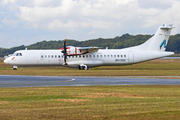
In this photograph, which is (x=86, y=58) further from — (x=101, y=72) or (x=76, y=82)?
(x=76, y=82)

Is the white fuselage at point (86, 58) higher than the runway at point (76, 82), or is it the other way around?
the white fuselage at point (86, 58)

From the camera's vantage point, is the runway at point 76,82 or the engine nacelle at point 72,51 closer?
the runway at point 76,82

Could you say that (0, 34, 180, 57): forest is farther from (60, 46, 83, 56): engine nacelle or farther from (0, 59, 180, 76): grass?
(60, 46, 83, 56): engine nacelle

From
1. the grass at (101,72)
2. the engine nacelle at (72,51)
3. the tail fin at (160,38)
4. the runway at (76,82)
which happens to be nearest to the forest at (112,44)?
the tail fin at (160,38)


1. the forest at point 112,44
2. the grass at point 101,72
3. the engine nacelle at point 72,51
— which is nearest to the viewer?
the grass at point 101,72

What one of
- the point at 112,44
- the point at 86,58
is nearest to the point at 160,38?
the point at 86,58

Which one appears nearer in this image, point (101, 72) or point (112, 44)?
point (101, 72)

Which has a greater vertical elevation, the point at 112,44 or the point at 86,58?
the point at 112,44

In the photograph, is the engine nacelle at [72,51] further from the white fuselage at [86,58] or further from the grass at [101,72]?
the grass at [101,72]

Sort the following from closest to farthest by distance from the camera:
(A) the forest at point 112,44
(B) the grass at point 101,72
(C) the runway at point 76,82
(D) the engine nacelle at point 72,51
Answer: (C) the runway at point 76,82 → (B) the grass at point 101,72 → (D) the engine nacelle at point 72,51 → (A) the forest at point 112,44

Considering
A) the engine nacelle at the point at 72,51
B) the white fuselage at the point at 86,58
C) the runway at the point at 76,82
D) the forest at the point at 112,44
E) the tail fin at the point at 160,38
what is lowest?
the runway at the point at 76,82

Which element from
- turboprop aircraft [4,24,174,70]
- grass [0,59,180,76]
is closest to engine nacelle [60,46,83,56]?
turboprop aircraft [4,24,174,70]

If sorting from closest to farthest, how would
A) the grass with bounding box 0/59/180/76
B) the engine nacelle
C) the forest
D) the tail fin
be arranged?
1. the grass with bounding box 0/59/180/76
2. the engine nacelle
3. the tail fin
4. the forest

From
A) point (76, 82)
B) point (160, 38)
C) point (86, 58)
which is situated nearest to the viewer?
point (76, 82)
